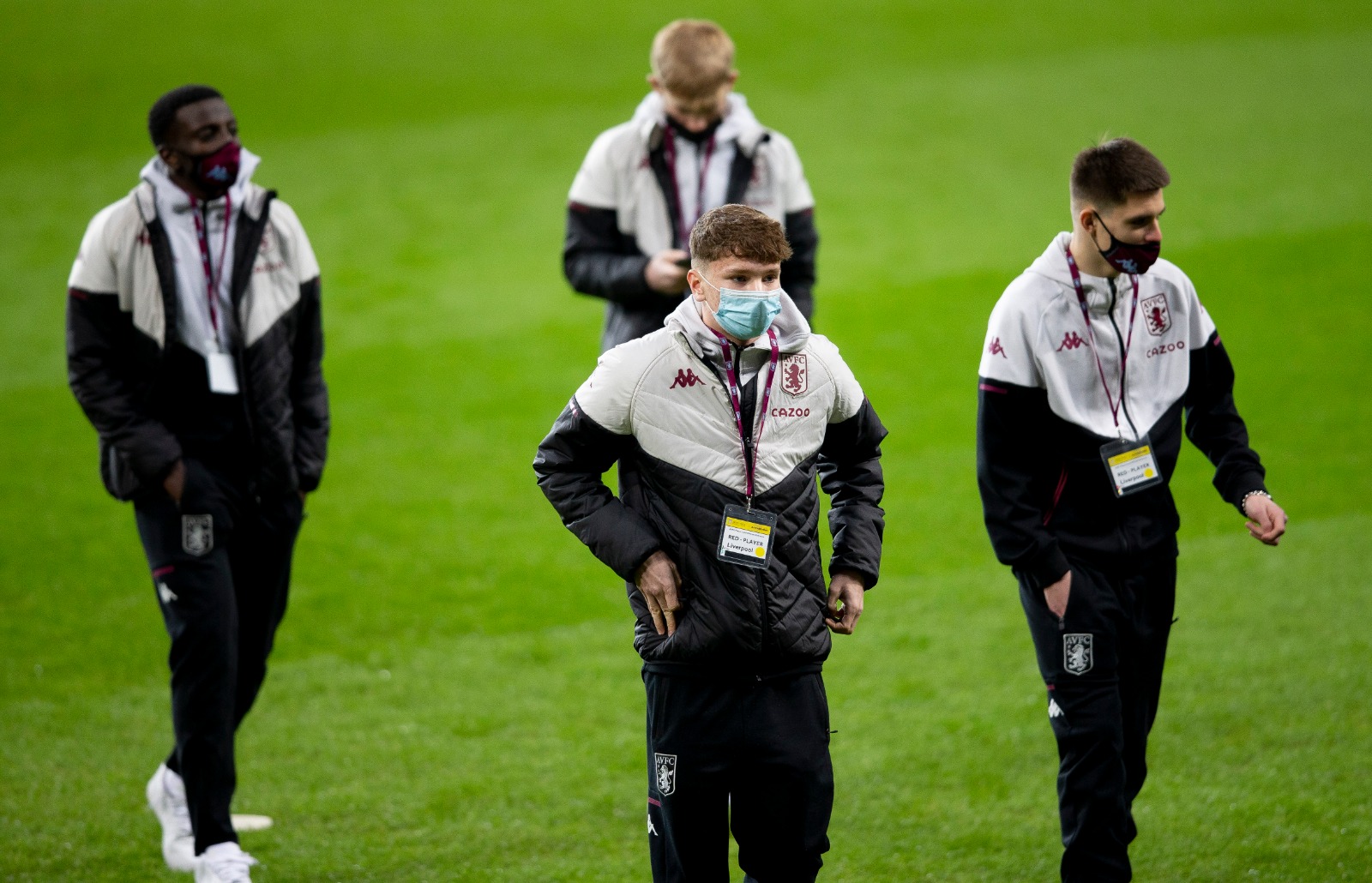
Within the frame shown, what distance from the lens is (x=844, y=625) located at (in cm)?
331

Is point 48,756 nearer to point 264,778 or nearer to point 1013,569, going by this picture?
point 264,778

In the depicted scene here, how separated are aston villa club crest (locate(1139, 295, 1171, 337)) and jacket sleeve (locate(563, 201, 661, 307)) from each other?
1.84 m

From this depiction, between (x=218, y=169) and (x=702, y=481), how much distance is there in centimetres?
173

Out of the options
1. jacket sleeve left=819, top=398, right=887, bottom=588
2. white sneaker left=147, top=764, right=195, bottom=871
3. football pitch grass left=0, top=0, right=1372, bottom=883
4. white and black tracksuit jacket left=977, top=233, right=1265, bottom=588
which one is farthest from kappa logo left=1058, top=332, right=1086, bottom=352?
white sneaker left=147, top=764, right=195, bottom=871

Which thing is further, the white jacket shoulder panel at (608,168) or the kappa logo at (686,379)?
the white jacket shoulder panel at (608,168)

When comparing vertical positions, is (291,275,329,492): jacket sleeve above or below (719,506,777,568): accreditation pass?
above

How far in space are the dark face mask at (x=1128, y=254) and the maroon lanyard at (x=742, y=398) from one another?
2.96ft

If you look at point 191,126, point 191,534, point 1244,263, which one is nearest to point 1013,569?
point 191,534

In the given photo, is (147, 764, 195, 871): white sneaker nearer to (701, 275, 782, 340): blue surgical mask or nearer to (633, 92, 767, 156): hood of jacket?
(701, 275, 782, 340): blue surgical mask

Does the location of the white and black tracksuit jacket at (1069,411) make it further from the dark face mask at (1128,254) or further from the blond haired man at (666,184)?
the blond haired man at (666,184)

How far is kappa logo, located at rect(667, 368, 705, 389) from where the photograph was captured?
3244 mm

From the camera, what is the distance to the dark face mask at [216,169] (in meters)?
4.02

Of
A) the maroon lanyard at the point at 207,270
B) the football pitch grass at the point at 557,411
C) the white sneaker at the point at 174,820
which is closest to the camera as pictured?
the maroon lanyard at the point at 207,270

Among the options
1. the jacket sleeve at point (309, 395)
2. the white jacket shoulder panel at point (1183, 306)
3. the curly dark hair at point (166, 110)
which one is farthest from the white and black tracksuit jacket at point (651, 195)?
the white jacket shoulder panel at point (1183, 306)
